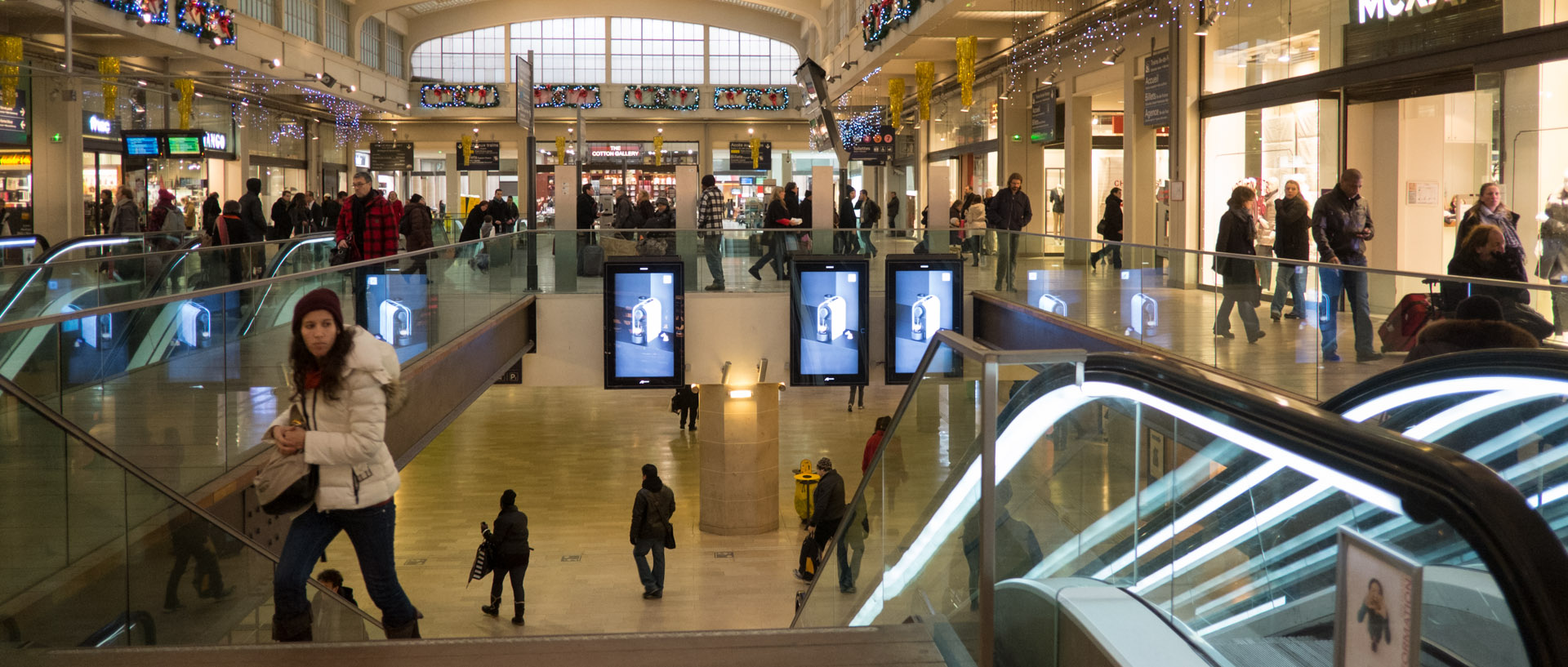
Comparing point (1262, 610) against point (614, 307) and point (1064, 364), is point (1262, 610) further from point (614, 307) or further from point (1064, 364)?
point (614, 307)

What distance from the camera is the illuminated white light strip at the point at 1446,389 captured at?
3133 millimetres

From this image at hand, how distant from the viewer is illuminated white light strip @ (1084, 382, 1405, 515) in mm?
1827

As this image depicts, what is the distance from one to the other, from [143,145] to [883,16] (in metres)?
12.6

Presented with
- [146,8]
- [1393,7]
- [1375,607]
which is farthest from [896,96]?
[1375,607]

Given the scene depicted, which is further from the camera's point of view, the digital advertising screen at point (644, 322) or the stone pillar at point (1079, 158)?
the stone pillar at point (1079, 158)

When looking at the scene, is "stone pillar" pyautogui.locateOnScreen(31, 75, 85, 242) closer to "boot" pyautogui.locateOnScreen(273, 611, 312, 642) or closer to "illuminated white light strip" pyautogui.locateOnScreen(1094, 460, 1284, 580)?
"boot" pyautogui.locateOnScreen(273, 611, 312, 642)

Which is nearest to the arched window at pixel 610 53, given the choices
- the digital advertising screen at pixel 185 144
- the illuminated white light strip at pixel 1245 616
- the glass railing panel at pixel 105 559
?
the digital advertising screen at pixel 185 144

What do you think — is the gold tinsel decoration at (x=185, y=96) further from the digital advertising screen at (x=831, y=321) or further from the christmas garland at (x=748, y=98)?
the christmas garland at (x=748, y=98)

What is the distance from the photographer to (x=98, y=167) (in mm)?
21203

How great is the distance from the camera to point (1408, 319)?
582 centimetres

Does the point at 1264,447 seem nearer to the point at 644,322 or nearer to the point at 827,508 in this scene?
the point at 827,508

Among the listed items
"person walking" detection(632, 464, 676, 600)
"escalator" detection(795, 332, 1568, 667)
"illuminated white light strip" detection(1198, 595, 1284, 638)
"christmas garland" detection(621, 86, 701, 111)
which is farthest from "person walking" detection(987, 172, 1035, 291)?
"christmas garland" detection(621, 86, 701, 111)

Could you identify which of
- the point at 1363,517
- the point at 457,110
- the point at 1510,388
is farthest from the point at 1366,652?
the point at 457,110

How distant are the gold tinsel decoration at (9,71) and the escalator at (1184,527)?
704 inches
